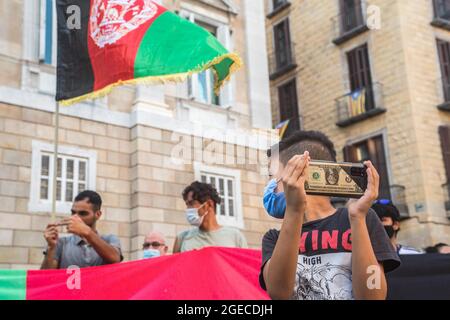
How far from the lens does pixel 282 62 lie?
962 inches

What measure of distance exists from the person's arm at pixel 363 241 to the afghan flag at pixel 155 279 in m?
2.13

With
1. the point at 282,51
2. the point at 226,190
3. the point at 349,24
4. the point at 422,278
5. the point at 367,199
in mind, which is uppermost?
the point at 282,51

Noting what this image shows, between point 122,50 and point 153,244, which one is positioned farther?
point 122,50

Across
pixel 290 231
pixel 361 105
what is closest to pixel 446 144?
pixel 361 105

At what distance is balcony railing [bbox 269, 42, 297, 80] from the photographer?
77.6 ft

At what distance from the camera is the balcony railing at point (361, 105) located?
66.0 feet

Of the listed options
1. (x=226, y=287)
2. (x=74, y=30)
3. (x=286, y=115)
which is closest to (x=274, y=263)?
(x=226, y=287)

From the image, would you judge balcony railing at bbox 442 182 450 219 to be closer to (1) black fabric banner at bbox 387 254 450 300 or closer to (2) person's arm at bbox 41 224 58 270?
(1) black fabric banner at bbox 387 254 450 300

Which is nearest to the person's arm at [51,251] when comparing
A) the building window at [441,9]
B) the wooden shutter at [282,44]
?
the building window at [441,9]

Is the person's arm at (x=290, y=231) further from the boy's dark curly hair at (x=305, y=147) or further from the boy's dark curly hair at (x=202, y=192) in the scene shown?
the boy's dark curly hair at (x=202, y=192)

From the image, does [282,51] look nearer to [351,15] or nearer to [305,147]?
[351,15]

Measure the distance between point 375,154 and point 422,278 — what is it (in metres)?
15.9

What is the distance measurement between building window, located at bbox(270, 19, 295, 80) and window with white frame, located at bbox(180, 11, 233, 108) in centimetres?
1010

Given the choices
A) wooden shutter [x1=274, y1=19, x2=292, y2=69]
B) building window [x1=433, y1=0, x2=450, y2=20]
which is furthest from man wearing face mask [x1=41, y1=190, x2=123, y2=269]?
wooden shutter [x1=274, y1=19, x2=292, y2=69]
